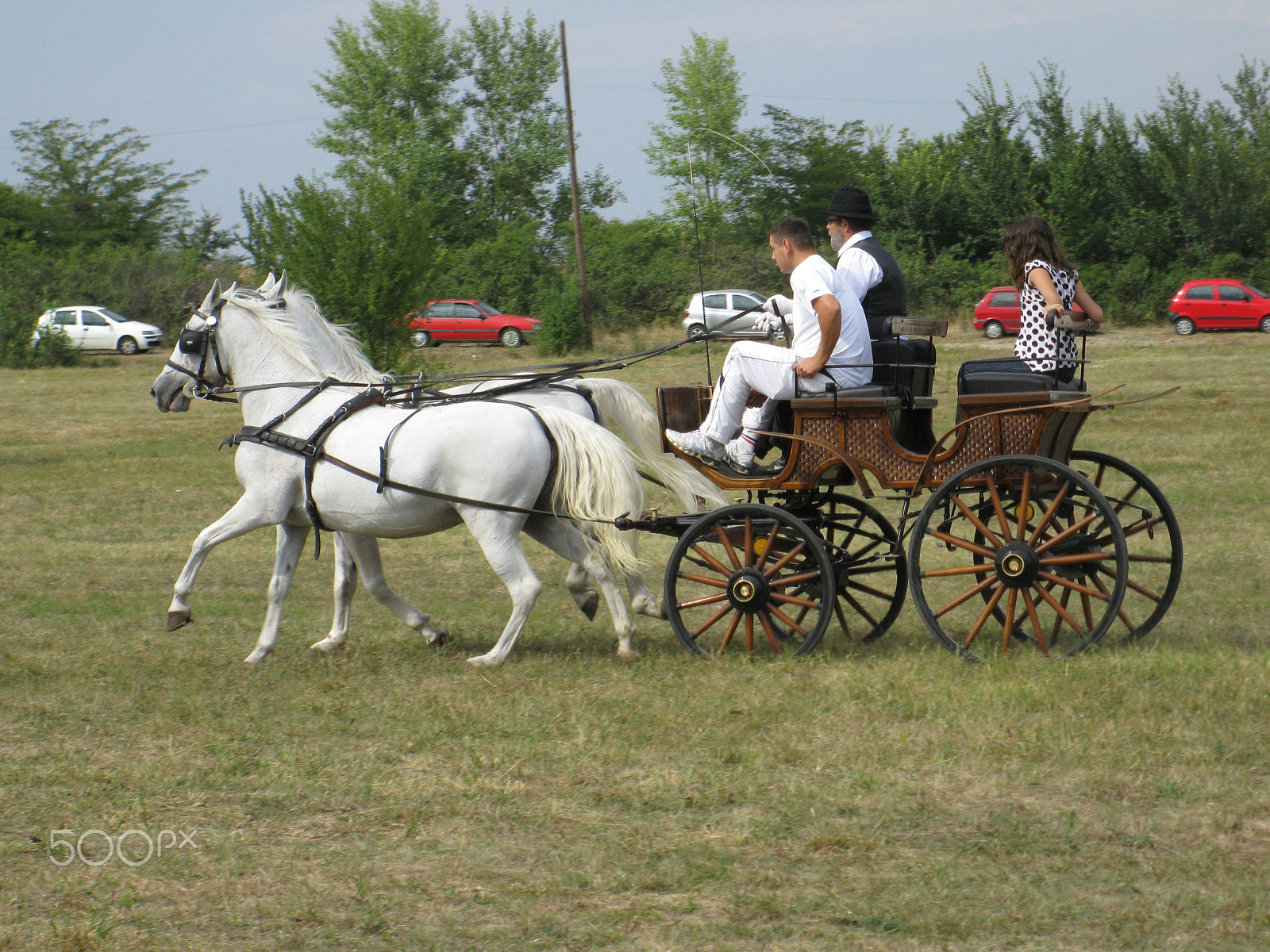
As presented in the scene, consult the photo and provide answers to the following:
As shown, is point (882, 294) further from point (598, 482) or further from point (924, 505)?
point (598, 482)

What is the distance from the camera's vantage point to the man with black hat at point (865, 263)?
634 cm

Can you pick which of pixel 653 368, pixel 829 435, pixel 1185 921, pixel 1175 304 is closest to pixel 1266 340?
pixel 1175 304

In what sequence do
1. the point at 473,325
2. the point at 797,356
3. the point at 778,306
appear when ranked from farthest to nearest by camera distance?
the point at 473,325
the point at 778,306
the point at 797,356

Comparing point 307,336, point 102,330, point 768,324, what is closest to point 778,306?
point 768,324

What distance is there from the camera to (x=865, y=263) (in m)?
6.32

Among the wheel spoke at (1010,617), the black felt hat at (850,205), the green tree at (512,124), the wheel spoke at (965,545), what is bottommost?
the wheel spoke at (1010,617)

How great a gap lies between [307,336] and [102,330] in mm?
31918

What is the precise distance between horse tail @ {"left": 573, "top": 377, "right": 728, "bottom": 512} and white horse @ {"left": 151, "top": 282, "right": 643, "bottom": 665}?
0.54 metres

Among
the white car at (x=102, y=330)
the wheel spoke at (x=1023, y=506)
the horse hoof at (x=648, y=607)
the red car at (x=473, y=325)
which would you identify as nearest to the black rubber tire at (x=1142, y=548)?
the wheel spoke at (x=1023, y=506)

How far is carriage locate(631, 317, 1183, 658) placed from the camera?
5836 millimetres

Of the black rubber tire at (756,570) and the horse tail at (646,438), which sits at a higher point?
the horse tail at (646,438)

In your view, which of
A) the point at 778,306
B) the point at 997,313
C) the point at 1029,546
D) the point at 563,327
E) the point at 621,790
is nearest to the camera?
the point at 621,790

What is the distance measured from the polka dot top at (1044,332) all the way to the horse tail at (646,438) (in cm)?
182

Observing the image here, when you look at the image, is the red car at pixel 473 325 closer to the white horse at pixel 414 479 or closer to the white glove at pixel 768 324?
the white horse at pixel 414 479
